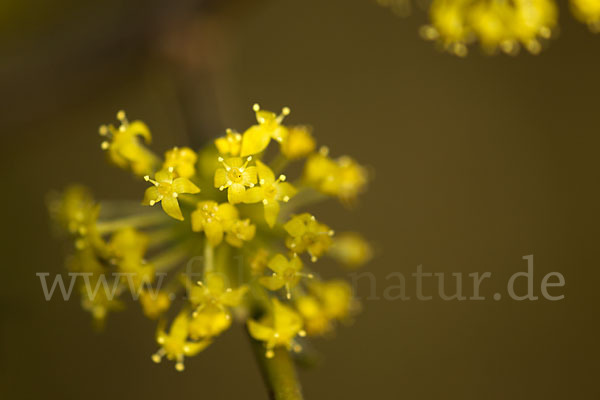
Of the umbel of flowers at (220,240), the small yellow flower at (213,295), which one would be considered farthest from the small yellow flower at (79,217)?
the small yellow flower at (213,295)

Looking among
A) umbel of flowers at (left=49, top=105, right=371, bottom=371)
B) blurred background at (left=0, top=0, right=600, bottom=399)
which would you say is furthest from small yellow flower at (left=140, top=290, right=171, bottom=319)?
blurred background at (left=0, top=0, right=600, bottom=399)

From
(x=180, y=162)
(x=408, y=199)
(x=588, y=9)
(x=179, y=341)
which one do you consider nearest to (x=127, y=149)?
(x=180, y=162)

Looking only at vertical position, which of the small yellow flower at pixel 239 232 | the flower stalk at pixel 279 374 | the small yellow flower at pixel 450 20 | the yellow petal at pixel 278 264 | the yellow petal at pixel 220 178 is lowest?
the flower stalk at pixel 279 374

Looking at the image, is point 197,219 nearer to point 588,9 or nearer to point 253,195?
point 253,195

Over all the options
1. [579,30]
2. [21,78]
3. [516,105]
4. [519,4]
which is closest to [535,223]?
[516,105]

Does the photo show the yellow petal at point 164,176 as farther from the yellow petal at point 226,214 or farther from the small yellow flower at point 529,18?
the small yellow flower at point 529,18

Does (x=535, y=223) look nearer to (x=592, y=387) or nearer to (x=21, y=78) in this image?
(x=592, y=387)

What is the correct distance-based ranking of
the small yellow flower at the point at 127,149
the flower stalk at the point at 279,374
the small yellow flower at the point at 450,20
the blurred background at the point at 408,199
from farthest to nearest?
the blurred background at the point at 408,199 < the small yellow flower at the point at 450,20 < the small yellow flower at the point at 127,149 < the flower stalk at the point at 279,374

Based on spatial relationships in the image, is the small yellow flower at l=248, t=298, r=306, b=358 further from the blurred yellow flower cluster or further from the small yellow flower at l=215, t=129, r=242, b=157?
the blurred yellow flower cluster
